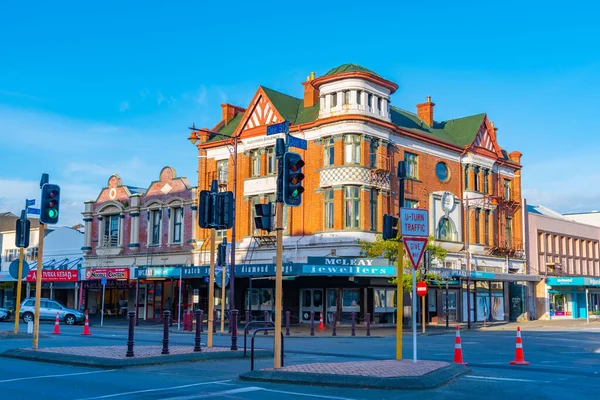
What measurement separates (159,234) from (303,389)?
38.1 metres

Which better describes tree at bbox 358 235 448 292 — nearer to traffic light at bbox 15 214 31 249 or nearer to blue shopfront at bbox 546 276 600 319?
blue shopfront at bbox 546 276 600 319

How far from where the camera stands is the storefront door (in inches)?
1618

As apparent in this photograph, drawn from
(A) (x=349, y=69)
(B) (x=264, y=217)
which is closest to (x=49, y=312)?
(A) (x=349, y=69)

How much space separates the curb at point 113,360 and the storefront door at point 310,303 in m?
23.8

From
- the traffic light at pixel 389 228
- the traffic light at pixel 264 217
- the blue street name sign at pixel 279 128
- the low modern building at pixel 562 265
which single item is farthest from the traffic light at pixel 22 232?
the low modern building at pixel 562 265

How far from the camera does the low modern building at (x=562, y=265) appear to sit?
171 ft

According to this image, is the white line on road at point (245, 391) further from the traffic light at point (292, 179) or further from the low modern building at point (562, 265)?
the low modern building at point (562, 265)

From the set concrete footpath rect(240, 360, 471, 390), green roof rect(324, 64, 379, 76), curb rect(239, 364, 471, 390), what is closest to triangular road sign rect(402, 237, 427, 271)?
concrete footpath rect(240, 360, 471, 390)

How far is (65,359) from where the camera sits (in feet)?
50.1

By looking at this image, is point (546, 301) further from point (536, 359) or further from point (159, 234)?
point (536, 359)

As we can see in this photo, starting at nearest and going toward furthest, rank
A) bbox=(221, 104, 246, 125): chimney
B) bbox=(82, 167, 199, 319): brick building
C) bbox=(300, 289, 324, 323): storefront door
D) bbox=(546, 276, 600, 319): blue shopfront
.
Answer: bbox=(300, 289, 324, 323): storefront door < bbox=(82, 167, 199, 319): brick building < bbox=(221, 104, 246, 125): chimney < bbox=(546, 276, 600, 319): blue shopfront

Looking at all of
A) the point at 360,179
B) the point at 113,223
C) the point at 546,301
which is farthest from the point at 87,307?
the point at 546,301

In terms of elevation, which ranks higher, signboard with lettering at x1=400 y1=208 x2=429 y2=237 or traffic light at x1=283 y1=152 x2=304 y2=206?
traffic light at x1=283 y1=152 x2=304 y2=206

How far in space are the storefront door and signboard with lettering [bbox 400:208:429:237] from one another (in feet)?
85.8
